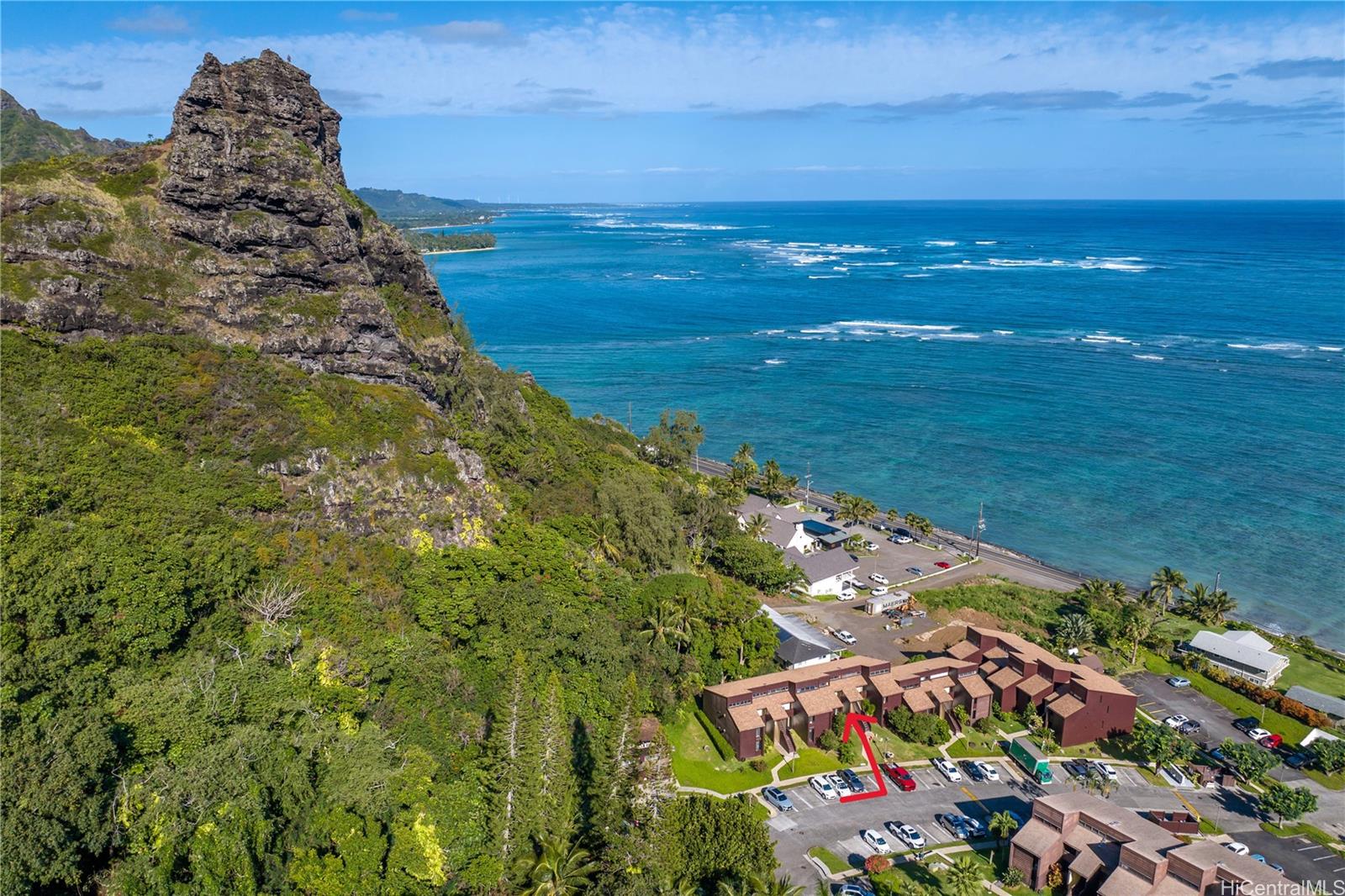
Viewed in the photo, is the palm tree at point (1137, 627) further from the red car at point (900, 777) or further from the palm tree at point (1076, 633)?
the red car at point (900, 777)

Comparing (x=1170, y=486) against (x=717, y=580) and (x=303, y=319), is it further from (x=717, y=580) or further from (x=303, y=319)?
(x=303, y=319)

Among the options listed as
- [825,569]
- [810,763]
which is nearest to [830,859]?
[810,763]

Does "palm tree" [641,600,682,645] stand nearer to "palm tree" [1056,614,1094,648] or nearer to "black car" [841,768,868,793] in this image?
"black car" [841,768,868,793]

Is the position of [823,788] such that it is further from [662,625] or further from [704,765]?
[662,625]

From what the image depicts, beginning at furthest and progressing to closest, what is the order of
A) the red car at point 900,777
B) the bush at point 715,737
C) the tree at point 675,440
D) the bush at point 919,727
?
the tree at point 675,440 < the bush at point 919,727 < the bush at point 715,737 < the red car at point 900,777

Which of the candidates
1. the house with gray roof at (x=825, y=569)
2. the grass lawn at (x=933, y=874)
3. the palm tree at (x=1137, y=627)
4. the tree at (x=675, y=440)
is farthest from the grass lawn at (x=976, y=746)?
the tree at (x=675, y=440)

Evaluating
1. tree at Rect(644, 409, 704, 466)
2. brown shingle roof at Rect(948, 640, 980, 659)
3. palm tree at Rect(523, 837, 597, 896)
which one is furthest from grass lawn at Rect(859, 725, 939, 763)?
tree at Rect(644, 409, 704, 466)

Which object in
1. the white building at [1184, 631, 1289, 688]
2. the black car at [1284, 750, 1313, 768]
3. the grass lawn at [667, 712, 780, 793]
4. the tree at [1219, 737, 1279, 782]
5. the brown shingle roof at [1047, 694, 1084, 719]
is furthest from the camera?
the white building at [1184, 631, 1289, 688]
